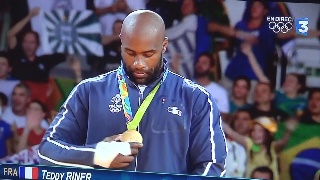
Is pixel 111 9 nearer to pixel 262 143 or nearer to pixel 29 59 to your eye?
pixel 29 59

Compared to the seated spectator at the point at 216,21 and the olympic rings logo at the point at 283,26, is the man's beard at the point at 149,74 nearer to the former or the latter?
the seated spectator at the point at 216,21

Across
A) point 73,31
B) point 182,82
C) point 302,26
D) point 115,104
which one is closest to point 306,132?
point 302,26

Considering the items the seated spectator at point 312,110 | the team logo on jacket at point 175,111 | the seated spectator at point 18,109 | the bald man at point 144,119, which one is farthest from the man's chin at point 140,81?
the seated spectator at point 312,110

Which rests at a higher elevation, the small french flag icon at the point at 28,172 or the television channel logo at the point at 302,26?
the television channel logo at the point at 302,26

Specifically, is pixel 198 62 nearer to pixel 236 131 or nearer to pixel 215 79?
pixel 215 79

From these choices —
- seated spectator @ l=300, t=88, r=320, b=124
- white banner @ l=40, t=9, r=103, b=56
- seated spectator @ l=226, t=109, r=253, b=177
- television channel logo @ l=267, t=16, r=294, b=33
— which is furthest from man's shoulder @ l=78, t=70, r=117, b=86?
seated spectator @ l=300, t=88, r=320, b=124

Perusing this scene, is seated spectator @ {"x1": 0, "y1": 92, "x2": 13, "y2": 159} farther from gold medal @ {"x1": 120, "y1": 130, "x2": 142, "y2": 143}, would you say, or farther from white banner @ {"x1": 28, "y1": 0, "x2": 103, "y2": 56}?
gold medal @ {"x1": 120, "y1": 130, "x2": 142, "y2": 143}

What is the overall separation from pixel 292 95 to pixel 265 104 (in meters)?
0.10

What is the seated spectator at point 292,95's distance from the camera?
2.32m

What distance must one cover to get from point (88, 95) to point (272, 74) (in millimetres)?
652

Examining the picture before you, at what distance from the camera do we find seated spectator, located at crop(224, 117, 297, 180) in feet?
7.68

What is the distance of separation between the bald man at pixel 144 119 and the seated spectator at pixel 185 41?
0.41 ft

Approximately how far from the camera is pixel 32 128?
2.45 m

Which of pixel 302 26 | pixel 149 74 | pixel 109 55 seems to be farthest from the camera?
pixel 109 55
